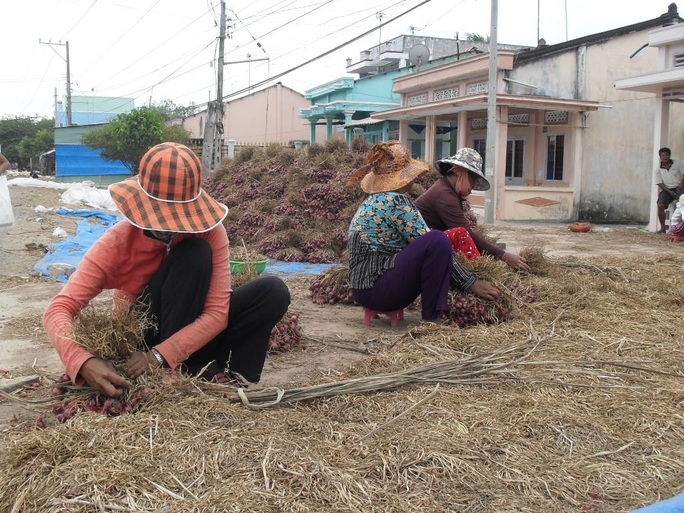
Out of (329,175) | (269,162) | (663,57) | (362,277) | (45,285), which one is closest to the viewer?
(362,277)

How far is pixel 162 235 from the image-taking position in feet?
8.36

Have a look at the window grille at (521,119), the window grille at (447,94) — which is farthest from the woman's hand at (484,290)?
the window grille at (447,94)

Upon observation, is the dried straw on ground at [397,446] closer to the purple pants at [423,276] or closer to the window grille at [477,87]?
the purple pants at [423,276]

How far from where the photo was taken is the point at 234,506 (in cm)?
176

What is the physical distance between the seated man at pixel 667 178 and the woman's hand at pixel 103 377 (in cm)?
1249

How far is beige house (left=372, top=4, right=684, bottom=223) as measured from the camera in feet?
54.7

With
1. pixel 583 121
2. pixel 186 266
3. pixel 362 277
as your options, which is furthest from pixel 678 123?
pixel 186 266

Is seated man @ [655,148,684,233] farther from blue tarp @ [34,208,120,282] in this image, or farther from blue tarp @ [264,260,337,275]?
blue tarp @ [34,208,120,282]

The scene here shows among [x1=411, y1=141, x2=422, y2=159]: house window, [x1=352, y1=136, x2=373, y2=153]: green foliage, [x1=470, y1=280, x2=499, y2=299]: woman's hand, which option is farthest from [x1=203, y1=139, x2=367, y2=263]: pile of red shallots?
[x1=411, y1=141, x2=422, y2=159]: house window

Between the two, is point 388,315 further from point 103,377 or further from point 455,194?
point 103,377

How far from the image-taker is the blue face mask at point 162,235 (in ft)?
8.30

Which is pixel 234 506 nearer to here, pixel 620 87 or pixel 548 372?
pixel 548 372

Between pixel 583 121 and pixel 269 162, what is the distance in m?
9.73

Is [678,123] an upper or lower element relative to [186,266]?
upper
